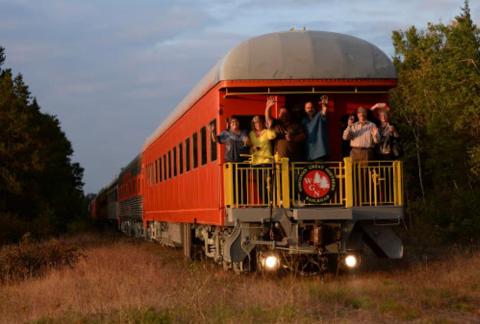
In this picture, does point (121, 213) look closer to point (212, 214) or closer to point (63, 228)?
point (63, 228)

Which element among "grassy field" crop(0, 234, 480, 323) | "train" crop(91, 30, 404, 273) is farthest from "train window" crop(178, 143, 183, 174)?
"train" crop(91, 30, 404, 273)

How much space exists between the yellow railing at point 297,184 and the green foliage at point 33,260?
457 cm

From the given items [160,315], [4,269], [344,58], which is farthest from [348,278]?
[4,269]

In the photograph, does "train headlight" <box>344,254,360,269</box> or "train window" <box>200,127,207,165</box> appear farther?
"train window" <box>200,127,207,165</box>

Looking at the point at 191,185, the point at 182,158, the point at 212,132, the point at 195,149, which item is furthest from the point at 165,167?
the point at 212,132

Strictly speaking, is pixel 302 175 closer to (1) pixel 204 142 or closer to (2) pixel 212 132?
(2) pixel 212 132

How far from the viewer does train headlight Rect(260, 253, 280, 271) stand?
13305 millimetres

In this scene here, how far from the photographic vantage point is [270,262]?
13.3 metres

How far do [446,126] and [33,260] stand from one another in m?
19.1

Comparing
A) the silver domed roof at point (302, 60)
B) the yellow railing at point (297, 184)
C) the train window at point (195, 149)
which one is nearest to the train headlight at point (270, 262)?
the yellow railing at point (297, 184)

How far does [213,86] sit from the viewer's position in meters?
13.9

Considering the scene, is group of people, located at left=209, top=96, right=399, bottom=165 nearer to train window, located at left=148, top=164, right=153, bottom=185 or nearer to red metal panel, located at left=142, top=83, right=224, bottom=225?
red metal panel, located at left=142, top=83, right=224, bottom=225

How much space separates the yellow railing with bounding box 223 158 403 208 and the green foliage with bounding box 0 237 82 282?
4574 mm

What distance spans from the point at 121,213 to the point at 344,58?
29.1 m
